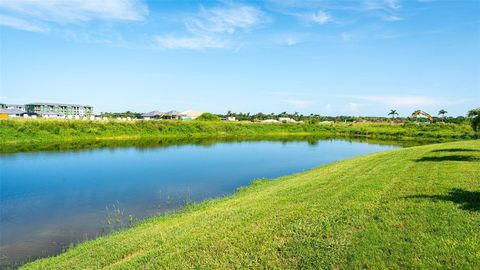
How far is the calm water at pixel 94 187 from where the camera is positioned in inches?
546

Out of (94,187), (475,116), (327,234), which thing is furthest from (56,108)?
(327,234)

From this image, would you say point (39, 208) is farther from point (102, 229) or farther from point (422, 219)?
point (422, 219)

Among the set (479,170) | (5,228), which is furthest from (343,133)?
(5,228)

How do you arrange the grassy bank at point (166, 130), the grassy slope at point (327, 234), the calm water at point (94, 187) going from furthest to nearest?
the grassy bank at point (166, 130) → the calm water at point (94, 187) → the grassy slope at point (327, 234)

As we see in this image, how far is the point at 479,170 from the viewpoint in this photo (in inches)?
539

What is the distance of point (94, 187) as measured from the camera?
22.0 metres

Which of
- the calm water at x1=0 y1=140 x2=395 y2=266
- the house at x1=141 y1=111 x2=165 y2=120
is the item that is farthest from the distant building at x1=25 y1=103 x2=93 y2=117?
the calm water at x1=0 y1=140 x2=395 y2=266

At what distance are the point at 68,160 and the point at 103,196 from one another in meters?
16.9

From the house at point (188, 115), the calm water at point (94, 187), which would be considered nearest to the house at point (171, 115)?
the house at point (188, 115)

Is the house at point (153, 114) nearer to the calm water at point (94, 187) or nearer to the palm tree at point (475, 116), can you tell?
the calm water at point (94, 187)

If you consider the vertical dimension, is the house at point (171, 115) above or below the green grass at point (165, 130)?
above

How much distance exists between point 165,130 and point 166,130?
225mm

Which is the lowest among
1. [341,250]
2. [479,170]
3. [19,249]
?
[19,249]

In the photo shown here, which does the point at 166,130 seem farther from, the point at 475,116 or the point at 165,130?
the point at 475,116
